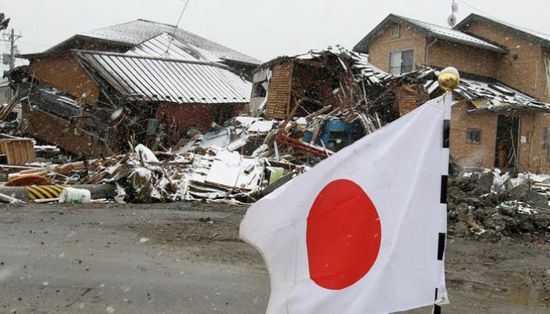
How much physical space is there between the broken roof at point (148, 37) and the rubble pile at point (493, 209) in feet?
70.8

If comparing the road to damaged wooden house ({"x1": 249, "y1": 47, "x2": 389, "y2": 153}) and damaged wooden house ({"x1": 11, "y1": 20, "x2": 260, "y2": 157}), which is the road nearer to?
damaged wooden house ({"x1": 249, "y1": 47, "x2": 389, "y2": 153})

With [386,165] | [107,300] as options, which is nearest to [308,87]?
Answer: [107,300]

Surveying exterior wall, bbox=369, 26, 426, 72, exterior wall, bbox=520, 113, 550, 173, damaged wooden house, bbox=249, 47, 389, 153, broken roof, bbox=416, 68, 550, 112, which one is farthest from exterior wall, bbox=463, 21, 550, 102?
damaged wooden house, bbox=249, 47, 389, 153

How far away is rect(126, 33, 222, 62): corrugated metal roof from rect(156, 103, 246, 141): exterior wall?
6873 millimetres

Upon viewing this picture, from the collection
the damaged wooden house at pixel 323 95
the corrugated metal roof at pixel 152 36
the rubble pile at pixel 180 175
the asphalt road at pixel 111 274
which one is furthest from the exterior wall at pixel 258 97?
the asphalt road at pixel 111 274

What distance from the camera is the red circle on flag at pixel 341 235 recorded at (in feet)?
8.60

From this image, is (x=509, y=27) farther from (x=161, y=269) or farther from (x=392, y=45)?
(x=161, y=269)

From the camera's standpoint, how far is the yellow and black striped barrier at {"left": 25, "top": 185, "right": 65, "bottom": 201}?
11.2 meters

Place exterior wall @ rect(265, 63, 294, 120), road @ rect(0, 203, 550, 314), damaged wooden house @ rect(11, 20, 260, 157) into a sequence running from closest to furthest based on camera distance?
1. road @ rect(0, 203, 550, 314)
2. damaged wooden house @ rect(11, 20, 260, 157)
3. exterior wall @ rect(265, 63, 294, 120)

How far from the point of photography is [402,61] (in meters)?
24.8

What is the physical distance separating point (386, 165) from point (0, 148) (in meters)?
17.0

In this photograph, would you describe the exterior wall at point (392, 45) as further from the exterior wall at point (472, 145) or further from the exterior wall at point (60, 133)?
the exterior wall at point (60, 133)

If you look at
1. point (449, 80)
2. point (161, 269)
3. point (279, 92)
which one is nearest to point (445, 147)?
point (449, 80)

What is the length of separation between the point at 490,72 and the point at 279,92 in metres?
12.8
